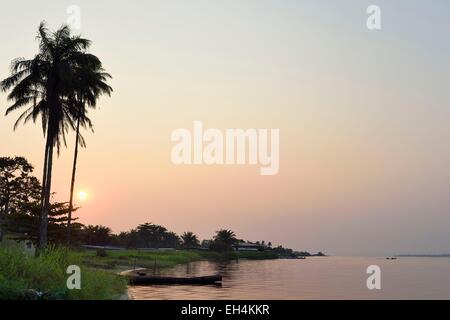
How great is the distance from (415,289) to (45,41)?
70.7 meters

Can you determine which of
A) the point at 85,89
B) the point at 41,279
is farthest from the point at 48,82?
the point at 41,279

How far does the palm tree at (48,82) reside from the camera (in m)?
48.9

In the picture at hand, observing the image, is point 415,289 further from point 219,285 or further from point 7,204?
point 7,204

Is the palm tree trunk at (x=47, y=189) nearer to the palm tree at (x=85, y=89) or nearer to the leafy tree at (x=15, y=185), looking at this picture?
the palm tree at (x=85, y=89)

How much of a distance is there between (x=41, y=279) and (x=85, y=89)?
3018 centimetres

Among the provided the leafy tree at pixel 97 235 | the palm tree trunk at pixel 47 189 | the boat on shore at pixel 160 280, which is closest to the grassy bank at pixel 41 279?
the palm tree trunk at pixel 47 189

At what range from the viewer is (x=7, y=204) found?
97062 millimetres

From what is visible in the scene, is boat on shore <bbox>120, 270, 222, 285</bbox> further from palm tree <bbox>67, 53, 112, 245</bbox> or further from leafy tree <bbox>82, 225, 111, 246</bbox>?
leafy tree <bbox>82, 225, 111, 246</bbox>

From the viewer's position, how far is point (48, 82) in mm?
49312

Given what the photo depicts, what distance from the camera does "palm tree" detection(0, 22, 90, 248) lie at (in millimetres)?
48875

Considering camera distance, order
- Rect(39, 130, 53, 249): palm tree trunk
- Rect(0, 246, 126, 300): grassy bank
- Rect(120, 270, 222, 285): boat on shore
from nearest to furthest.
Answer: Rect(0, 246, 126, 300): grassy bank → Rect(39, 130, 53, 249): palm tree trunk → Rect(120, 270, 222, 285): boat on shore

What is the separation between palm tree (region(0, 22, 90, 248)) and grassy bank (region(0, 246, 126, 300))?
66.8 feet

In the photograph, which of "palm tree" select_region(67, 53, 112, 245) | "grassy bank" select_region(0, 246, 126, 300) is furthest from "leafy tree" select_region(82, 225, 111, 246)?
"grassy bank" select_region(0, 246, 126, 300)
